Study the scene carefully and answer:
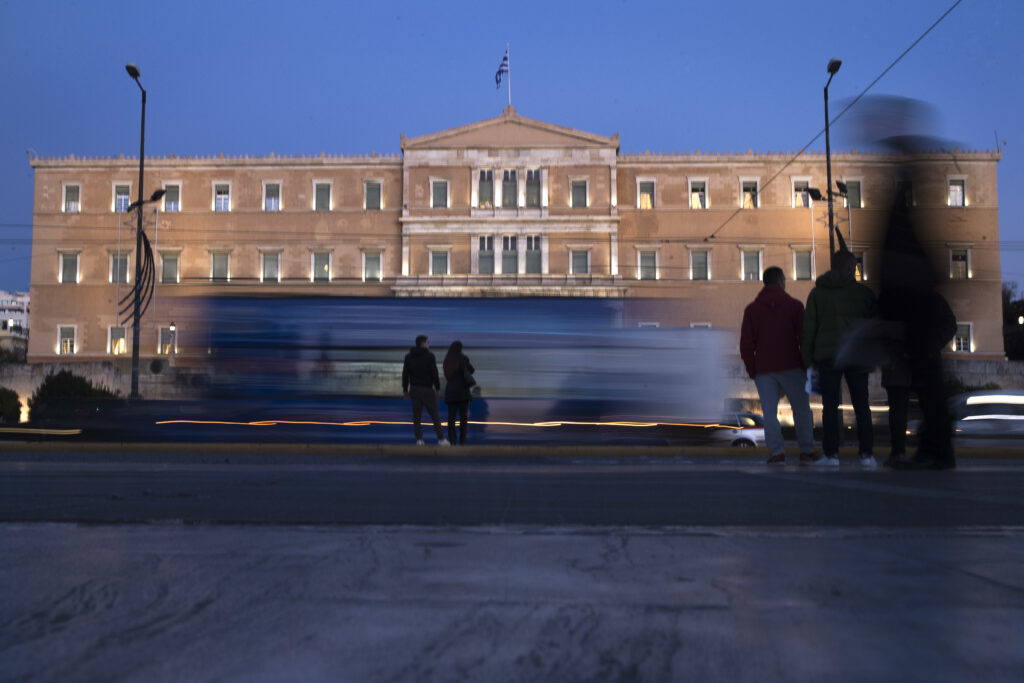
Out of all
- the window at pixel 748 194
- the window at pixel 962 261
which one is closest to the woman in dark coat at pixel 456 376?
the window at pixel 748 194

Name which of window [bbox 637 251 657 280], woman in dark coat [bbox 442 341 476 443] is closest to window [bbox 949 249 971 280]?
window [bbox 637 251 657 280]

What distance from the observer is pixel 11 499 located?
4484 mm

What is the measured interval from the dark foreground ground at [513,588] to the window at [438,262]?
41443 mm

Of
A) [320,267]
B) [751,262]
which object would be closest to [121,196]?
[320,267]

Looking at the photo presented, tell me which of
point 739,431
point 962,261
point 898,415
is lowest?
point 739,431

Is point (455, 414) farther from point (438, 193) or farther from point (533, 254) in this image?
point (438, 193)

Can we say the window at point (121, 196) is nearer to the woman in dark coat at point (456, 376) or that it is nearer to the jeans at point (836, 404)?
the woman in dark coat at point (456, 376)

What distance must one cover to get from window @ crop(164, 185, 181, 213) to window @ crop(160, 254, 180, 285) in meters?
2.35

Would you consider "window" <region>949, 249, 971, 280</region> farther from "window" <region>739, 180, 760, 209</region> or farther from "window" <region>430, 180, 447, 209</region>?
"window" <region>430, 180, 447, 209</region>

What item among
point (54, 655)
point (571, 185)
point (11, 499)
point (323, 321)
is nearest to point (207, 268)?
point (571, 185)

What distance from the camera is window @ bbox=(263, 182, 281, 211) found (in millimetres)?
46694

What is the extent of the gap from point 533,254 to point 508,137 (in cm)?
589

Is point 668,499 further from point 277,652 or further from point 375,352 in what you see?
point 375,352

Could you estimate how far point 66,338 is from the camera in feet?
152
